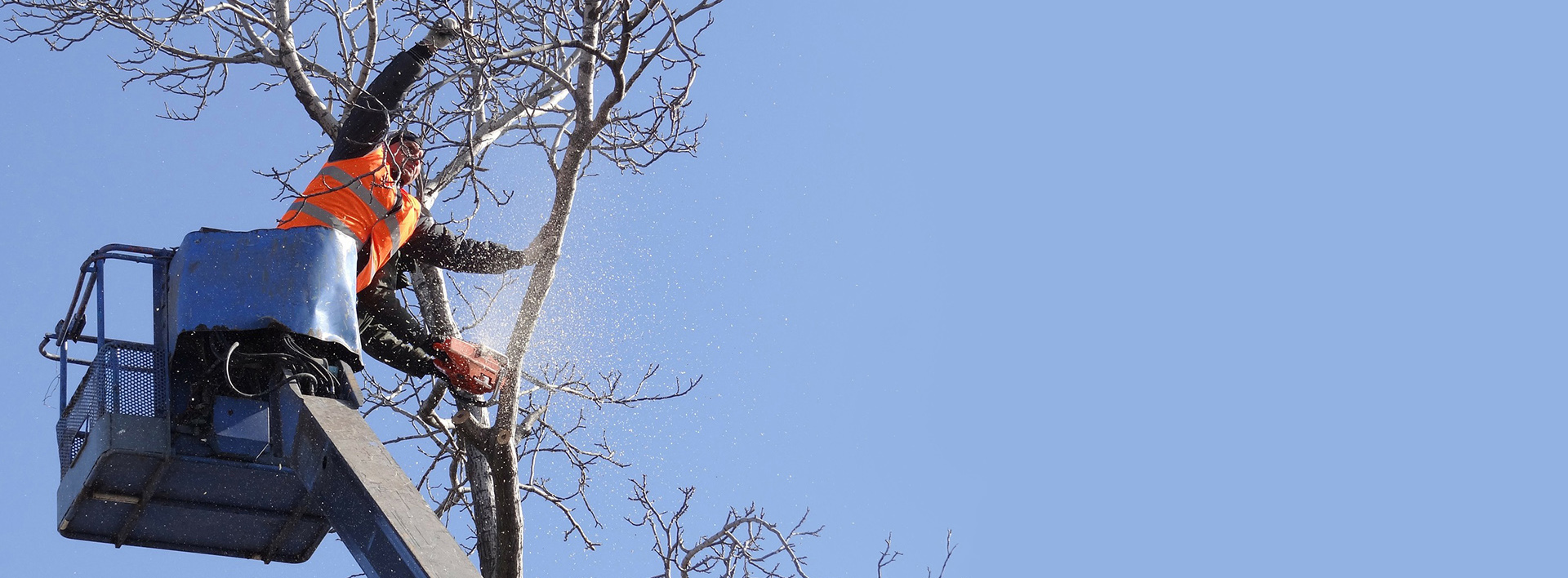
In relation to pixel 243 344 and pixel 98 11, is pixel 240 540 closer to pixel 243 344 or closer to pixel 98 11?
pixel 243 344

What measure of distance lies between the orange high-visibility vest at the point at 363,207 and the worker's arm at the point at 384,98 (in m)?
0.10

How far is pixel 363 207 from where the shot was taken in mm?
5988

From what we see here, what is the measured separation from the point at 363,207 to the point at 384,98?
0.63 m

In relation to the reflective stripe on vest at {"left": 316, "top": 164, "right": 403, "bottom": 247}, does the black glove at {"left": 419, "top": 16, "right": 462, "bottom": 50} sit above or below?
above

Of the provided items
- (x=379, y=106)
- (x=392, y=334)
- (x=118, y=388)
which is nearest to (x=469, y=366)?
(x=392, y=334)

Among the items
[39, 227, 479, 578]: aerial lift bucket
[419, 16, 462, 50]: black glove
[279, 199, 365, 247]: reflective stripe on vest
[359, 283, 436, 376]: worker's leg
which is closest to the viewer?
[39, 227, 479, 578]: aerial lift bucket

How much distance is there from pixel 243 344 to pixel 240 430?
288mm

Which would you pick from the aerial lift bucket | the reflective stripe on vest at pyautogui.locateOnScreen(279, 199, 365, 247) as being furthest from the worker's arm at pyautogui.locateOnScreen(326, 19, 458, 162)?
the aerial lift bucket

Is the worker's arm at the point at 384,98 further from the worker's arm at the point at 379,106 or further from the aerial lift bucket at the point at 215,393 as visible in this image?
the aerial lift bucket at the point at 215,393

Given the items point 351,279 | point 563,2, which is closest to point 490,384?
point 351,279

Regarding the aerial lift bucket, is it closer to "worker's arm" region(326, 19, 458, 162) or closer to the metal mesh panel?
the metal mesh panel

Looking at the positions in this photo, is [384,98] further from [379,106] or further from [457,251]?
[457,251]

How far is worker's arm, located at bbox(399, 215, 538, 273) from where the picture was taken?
658 centimetres

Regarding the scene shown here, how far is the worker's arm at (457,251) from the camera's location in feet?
21.6
